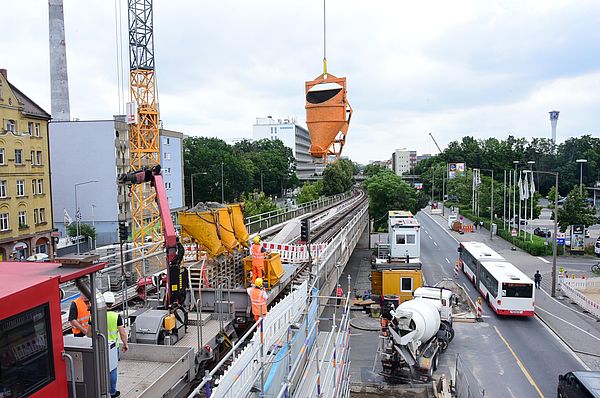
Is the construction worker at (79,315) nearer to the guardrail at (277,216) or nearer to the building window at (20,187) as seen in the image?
Answer: the guardrail at (277,216)

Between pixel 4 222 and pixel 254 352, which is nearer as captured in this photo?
pixel 254 352

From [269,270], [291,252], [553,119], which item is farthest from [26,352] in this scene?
[553,119]

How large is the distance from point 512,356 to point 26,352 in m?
18.6

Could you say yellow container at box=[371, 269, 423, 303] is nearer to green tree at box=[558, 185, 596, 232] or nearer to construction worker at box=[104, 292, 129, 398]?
construction worker at box=[104, 292, 129, 398]

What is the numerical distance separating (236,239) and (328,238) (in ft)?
Answer: 46.7

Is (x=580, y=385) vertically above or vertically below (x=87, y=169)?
below

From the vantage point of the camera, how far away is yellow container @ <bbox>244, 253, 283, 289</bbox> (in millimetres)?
13438

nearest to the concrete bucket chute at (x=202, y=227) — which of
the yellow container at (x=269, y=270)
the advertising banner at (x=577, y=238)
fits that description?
the yellow container at (x=269, y=270)

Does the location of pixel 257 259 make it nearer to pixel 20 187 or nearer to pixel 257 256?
pixel 257 256

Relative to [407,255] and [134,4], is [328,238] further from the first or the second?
[134,4]

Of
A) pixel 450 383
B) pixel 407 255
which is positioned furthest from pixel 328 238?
pixel 450 383

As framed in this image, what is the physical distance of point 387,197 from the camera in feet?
140

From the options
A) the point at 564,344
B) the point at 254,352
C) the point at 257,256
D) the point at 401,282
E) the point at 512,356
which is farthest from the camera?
the point at 401,282

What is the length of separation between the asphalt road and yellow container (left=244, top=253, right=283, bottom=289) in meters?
7.84
